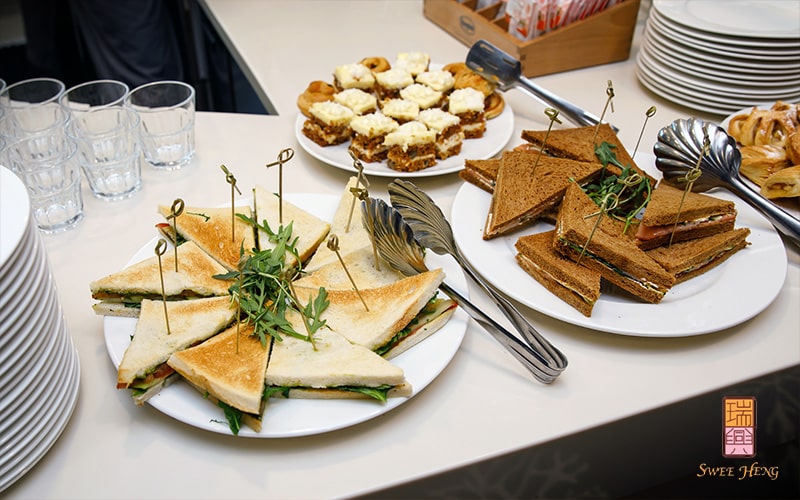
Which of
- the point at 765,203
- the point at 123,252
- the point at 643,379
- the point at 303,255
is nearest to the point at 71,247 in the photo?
the point at 123,252

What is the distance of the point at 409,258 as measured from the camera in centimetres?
128

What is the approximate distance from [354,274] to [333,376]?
1.00 ft

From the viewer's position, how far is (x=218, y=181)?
5.60ft

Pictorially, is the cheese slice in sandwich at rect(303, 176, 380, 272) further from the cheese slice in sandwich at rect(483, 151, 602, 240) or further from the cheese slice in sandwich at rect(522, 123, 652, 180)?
the cheese slice in sandwich at rect(522, 123, 652, 180)

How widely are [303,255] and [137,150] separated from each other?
593 mm

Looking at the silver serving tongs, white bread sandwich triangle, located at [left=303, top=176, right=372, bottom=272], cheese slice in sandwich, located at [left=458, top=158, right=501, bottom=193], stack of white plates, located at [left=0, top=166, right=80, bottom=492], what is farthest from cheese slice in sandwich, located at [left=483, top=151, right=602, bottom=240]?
stack of white plates, located at [left=0, top=166, right=80, bottom=492]

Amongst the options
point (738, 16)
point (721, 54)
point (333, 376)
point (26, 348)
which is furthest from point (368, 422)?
point (738, 16)

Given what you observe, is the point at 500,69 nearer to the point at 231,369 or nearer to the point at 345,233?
the point at 345,233

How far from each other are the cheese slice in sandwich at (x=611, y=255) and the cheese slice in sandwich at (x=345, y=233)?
0.42 meters

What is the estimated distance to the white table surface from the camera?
101 centimetres

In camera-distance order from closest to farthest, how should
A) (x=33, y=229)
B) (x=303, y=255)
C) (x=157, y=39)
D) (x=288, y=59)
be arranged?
(x=33, y=229) < (x=303, y=255) < (x=288, y=59) < (x=157, y=39)

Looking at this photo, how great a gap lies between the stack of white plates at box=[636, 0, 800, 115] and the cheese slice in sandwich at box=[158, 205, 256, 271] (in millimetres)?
1469

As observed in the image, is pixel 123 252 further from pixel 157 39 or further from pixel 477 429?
pixel 157 39

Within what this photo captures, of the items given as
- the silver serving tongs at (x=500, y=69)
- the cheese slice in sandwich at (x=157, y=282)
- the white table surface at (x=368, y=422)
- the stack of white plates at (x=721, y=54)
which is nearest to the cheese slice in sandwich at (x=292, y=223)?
the cheese slice in sandwich at (x=157, y=282)
